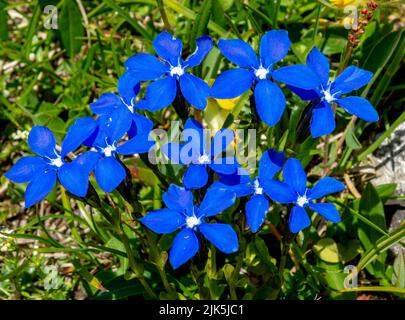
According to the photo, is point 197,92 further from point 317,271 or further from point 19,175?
point 317,271

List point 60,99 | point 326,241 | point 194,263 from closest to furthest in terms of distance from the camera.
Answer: point 194,263
point 326,241
point 60,99

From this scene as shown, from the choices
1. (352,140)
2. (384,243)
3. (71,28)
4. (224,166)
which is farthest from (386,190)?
(71,28)

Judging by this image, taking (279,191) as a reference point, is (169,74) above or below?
above

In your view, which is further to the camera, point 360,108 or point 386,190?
point 386,190

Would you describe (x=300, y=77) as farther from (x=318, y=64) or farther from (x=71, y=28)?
(x=71, y=28)

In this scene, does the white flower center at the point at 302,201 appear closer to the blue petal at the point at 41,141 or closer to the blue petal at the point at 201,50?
the blue petal at the point at 201,50

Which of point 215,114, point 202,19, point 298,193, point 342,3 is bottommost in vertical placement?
point 298,193
